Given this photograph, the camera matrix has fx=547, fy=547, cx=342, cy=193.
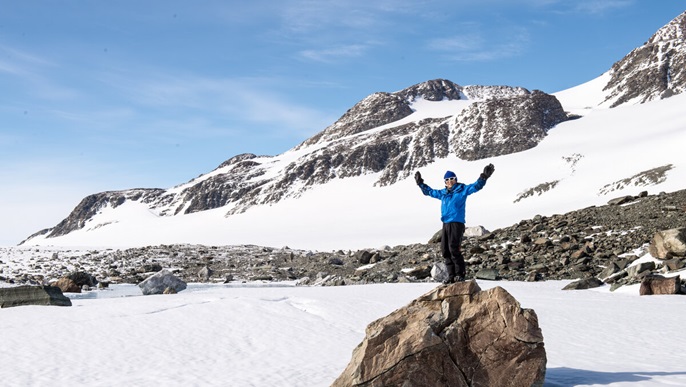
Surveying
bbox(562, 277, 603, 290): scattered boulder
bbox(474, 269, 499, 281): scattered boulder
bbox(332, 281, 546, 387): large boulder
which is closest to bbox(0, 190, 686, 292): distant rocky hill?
bbox(474, 269, 499, 281): scattered boulder

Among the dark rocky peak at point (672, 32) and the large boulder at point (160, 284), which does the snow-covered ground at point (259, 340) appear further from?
the dark rocky peak at point (672, 32)

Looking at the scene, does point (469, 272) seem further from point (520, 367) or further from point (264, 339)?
point (520, 367)

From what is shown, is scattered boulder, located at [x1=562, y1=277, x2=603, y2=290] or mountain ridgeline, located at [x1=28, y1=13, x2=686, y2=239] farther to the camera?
mountain ridgeline, located at [x1=28, y1=13, x2=686, y2=239]

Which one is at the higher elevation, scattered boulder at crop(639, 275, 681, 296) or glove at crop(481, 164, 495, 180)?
glove at crop(481, 164, 495, 180)

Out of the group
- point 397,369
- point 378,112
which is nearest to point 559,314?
point 397,369

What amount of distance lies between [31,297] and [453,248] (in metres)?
10.1

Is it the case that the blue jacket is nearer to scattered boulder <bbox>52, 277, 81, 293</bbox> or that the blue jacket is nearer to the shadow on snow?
the shadow on snow

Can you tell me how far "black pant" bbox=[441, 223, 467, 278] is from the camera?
9969 mm

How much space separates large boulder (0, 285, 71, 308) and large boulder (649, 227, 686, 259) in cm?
1826

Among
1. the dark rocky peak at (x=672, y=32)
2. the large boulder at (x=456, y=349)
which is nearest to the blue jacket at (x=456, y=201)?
the large boulder at (x=456, y=349)

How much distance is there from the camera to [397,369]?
6.32 meters

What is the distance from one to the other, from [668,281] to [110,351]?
45.5 feet

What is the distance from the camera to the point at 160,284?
21.5 meters

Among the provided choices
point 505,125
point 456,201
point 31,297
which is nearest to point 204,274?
point 31,297
